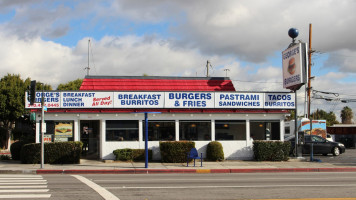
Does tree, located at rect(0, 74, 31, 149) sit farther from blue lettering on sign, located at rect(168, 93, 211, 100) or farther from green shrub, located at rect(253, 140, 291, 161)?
green shrub, located at rect(253, 140, 291, 161)

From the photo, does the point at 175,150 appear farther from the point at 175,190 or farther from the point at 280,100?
the point at 175,190

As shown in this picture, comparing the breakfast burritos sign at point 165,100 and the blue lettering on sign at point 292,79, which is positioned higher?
the blue lettering on sign at point 292,79

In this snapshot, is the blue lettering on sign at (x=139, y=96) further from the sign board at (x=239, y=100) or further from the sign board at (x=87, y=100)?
the sign board at (x=239, y=100)

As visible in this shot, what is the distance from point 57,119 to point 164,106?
5963mm

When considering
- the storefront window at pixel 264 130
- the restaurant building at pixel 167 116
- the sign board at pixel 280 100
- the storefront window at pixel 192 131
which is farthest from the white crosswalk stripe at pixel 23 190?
the sign board at pixel 280 100

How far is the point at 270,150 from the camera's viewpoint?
74.6ft

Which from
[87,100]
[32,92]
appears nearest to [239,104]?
[87,100]

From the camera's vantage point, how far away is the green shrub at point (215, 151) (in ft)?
72.9

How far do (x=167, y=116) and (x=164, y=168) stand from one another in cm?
441

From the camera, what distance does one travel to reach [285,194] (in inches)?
446

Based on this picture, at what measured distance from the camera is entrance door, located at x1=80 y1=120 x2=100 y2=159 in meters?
24.6

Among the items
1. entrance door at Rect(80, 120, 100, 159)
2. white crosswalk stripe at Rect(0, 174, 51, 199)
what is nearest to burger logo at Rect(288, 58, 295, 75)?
entrance door at Rect(80, 120, 100, 159)

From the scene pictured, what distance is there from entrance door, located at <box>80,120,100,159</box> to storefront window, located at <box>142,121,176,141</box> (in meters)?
3.72

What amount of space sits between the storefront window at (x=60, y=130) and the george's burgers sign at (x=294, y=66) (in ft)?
41.9
